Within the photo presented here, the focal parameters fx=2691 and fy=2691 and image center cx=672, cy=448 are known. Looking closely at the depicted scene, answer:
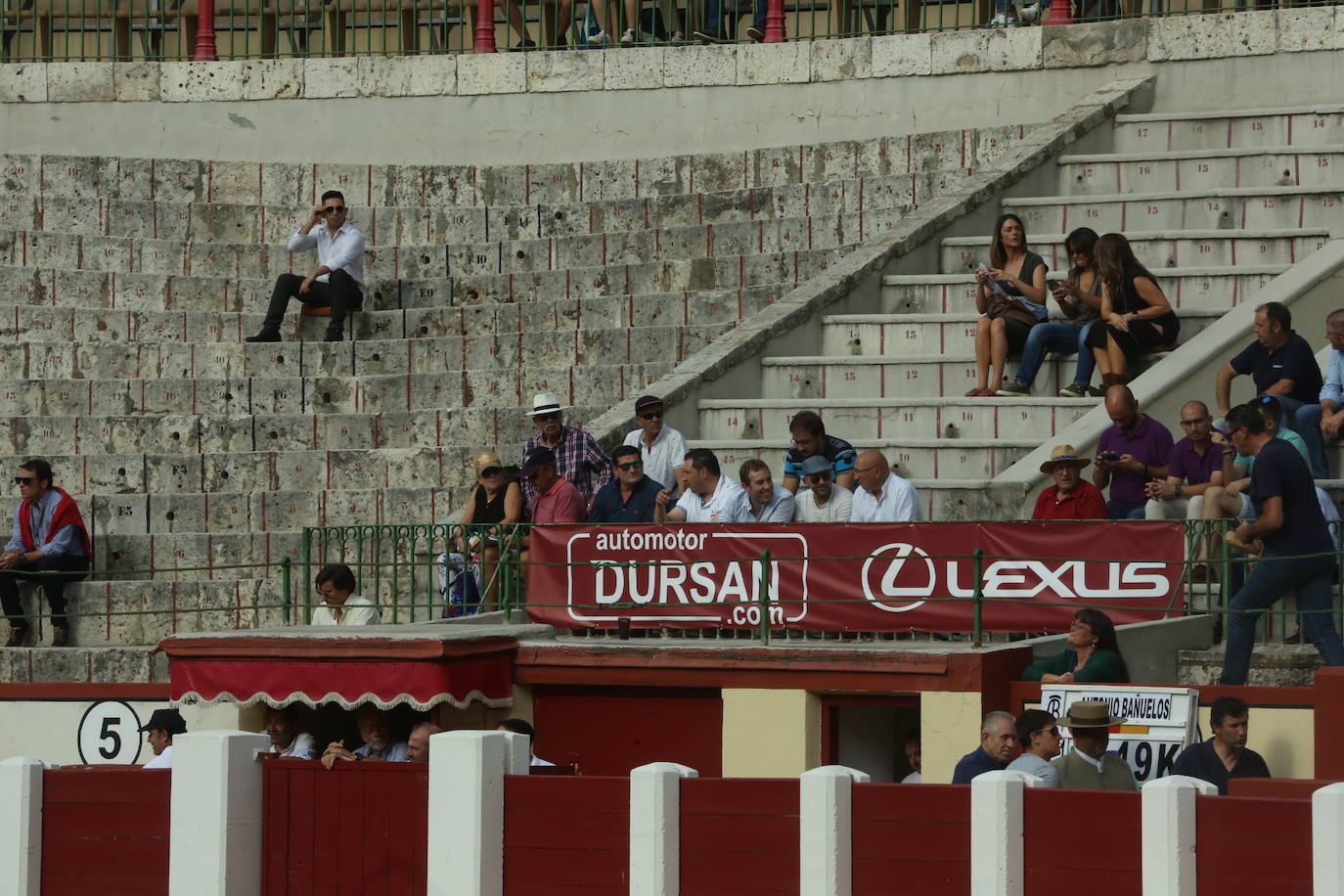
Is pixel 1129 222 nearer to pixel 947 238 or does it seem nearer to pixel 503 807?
pixel 947 238

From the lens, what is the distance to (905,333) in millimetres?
18641

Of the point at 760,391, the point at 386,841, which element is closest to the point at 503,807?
the point at 386,841

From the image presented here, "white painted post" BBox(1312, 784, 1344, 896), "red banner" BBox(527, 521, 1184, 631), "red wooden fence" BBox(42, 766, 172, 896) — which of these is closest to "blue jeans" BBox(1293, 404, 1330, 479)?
"red banner" BBox(527, 521, 1184, 631)

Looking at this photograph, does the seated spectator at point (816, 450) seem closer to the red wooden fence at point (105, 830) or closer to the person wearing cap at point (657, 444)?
the person wearing cap at point (657, 444)

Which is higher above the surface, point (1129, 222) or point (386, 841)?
point (1129, 222)

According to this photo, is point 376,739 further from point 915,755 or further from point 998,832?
point 998,832

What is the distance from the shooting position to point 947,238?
19.7 m

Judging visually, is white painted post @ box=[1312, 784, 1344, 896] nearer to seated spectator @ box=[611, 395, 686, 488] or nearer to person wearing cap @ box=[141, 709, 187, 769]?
person wearing cap @ box=[141, 709, 187, 769]

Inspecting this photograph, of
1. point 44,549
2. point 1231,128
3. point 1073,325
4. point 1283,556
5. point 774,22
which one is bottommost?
point 44,549

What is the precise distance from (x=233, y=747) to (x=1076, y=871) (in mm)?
4278

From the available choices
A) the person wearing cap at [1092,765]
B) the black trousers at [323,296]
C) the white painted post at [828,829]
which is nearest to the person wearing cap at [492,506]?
the white painted post at [828,829]

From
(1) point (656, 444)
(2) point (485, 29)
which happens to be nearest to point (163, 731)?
(1) point (656, 444)

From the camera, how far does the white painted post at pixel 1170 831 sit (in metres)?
11.0

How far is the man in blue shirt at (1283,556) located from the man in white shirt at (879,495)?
7.58 feet
